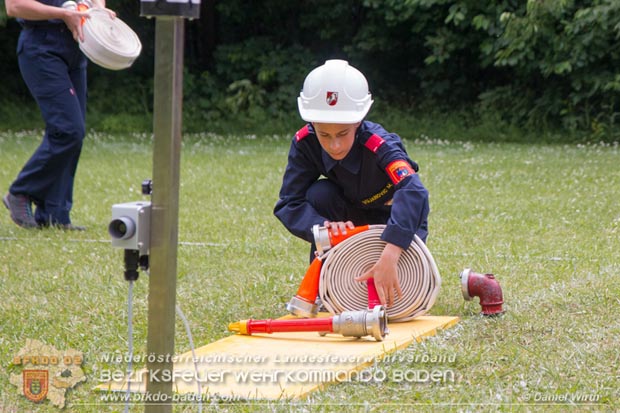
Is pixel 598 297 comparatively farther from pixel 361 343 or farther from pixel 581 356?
pixel 361 343

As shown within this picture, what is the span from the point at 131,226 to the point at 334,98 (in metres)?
1.77

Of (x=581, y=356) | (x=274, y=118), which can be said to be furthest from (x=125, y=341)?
(x=274, y=118)

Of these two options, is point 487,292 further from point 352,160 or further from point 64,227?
point 64,227

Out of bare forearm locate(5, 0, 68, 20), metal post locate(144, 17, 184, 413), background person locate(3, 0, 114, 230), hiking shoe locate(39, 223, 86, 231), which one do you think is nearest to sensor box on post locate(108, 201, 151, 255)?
metal post locate(144, 17, 184, 413)

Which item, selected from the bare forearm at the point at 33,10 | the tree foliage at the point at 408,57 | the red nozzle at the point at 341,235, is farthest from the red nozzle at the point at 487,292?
the tree foliage at the point at 408,57

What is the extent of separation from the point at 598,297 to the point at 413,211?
0.96 metres

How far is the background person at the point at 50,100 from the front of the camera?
6473 millimetres

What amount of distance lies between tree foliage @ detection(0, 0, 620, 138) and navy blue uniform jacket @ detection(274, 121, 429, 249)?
11.6m

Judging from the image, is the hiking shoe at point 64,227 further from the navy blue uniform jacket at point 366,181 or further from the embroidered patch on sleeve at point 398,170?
the embroidered patch on sleeve at point 398,170

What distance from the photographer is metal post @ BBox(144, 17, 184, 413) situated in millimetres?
2256

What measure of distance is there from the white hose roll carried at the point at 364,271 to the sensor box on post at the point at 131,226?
178 centimetres

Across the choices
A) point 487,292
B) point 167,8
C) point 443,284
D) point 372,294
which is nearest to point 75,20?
point 443,284

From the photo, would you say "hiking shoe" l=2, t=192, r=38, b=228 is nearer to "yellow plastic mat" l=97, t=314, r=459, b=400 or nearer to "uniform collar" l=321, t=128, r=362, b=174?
"uniform collar" l=321, t=128, r=362, b=174

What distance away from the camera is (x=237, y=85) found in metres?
19.1
